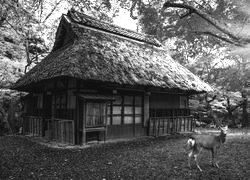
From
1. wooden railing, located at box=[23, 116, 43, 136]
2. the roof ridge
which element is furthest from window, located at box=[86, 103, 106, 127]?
the roof ridge

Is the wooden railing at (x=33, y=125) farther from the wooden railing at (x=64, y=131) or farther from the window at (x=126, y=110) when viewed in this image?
the window at (x=126, y=110)

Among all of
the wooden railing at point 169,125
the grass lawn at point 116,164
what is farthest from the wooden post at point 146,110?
the grass lawn at point 116,164

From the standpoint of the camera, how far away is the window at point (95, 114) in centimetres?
1055

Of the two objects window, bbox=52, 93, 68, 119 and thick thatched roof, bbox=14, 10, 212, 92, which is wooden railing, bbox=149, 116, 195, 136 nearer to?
thick thatched roof, bbox=14, 10, 212, 92

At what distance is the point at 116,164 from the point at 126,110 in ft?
19.1

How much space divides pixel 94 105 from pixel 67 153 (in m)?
2.73

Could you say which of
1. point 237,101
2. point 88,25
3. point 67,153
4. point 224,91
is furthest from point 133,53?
point 237,101

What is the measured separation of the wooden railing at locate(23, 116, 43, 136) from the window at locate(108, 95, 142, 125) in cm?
443

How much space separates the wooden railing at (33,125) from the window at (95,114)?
4.19m

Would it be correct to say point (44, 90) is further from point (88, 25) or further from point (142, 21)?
point (142, 21)

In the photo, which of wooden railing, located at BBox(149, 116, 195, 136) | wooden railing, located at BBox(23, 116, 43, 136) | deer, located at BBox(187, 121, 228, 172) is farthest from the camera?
wooden railing, located at BBox(149, 116, 195, 136)

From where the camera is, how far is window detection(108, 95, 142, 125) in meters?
12.2

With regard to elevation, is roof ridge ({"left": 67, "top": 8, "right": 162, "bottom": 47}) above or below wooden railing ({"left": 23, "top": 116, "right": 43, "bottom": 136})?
above

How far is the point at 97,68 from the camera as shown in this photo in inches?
424
